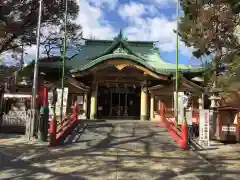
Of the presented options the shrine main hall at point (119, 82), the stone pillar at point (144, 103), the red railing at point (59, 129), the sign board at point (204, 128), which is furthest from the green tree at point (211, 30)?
the red railing at point (59, 129)

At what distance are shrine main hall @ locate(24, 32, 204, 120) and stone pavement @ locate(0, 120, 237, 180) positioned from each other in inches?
336

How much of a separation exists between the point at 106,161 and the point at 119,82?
1463 centimetres

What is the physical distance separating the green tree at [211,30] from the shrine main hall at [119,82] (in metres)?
1.74

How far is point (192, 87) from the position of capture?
73.4 feet

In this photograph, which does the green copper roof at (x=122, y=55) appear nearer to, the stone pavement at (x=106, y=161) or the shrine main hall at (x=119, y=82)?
the shrine main hall at (x=119, y=82)

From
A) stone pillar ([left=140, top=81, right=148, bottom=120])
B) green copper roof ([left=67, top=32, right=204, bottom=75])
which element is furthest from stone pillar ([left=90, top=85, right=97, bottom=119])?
stone pillar ([left=140, top=81, right=148, bottom=120])

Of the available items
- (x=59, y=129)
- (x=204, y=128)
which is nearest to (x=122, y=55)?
(x=59, y=129)

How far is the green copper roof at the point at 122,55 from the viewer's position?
21.6 metres

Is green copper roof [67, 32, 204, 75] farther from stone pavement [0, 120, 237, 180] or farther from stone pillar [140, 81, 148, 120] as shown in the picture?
stone pavement [0, 120, 237, 180]

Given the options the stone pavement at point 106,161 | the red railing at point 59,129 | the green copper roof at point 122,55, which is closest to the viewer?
the stone pavement at point 106,161

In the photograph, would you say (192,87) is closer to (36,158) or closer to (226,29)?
(226,29)

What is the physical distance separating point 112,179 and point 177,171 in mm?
2102

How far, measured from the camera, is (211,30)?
2138 centimetres

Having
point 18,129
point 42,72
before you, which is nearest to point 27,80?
point 42,72
